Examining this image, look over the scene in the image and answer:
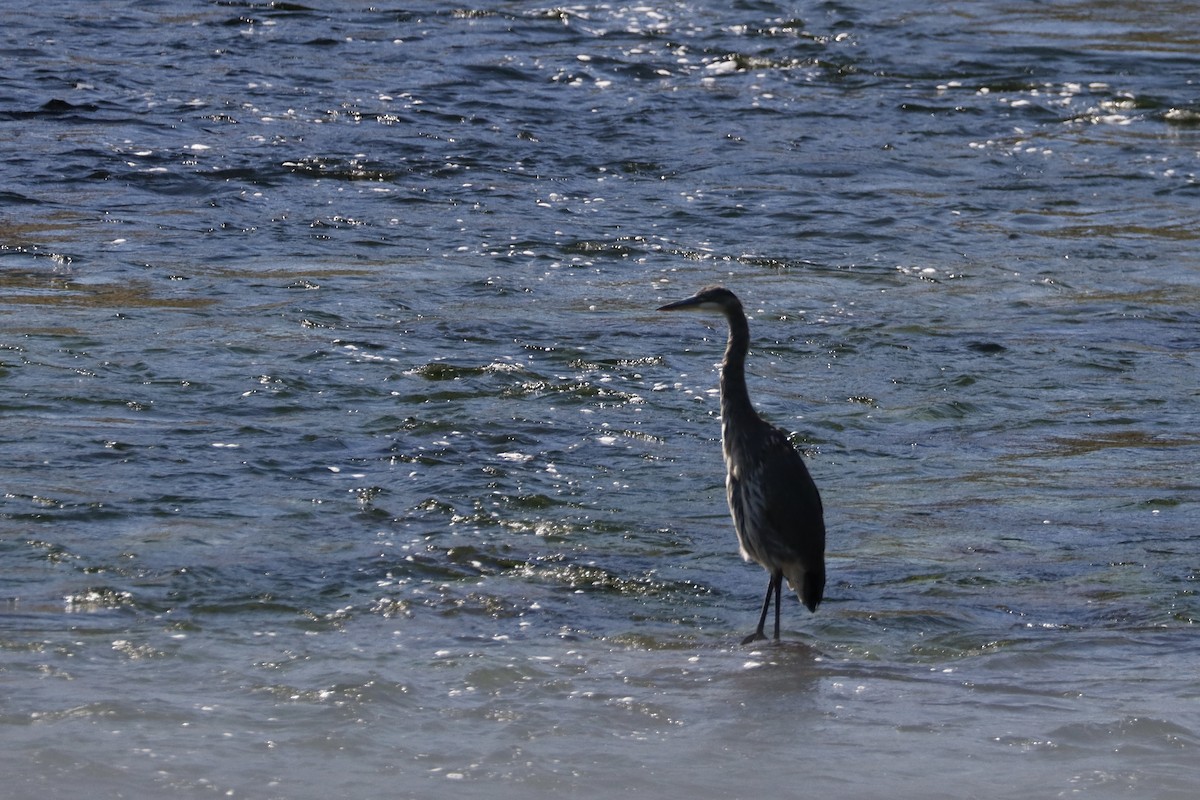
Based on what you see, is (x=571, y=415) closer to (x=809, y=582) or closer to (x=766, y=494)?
(x=766, y=494)

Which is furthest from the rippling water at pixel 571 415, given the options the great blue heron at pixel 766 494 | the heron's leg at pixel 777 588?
the great blue heron at pixel 766 494

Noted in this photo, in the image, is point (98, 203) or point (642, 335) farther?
point (98, 203)

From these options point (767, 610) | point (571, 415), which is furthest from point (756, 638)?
point (571, 415)

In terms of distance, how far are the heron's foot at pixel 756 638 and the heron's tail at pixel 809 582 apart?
210mm

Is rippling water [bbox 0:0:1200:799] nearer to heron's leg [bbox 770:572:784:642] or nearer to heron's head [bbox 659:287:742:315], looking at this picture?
heron's leg [bbox 770:572:784:642]

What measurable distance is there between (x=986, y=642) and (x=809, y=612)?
2.62 ft

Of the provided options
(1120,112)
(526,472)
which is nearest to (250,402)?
(526,472)

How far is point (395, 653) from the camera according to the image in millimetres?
6773

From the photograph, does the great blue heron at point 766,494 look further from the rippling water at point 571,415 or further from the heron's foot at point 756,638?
the rippling water at point 571,415

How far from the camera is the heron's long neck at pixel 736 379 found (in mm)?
7762

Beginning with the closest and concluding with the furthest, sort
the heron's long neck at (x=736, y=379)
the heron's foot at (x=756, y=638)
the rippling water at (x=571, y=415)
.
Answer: the rippling water at (x=571, y=415) → the heron's foot at (x=756, y=638) → the heron's long neck at (x=736, y=379)

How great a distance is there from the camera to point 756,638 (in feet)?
23.7

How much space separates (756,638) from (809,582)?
299 millimetres

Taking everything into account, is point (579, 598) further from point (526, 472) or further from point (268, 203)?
point (268, 203)
